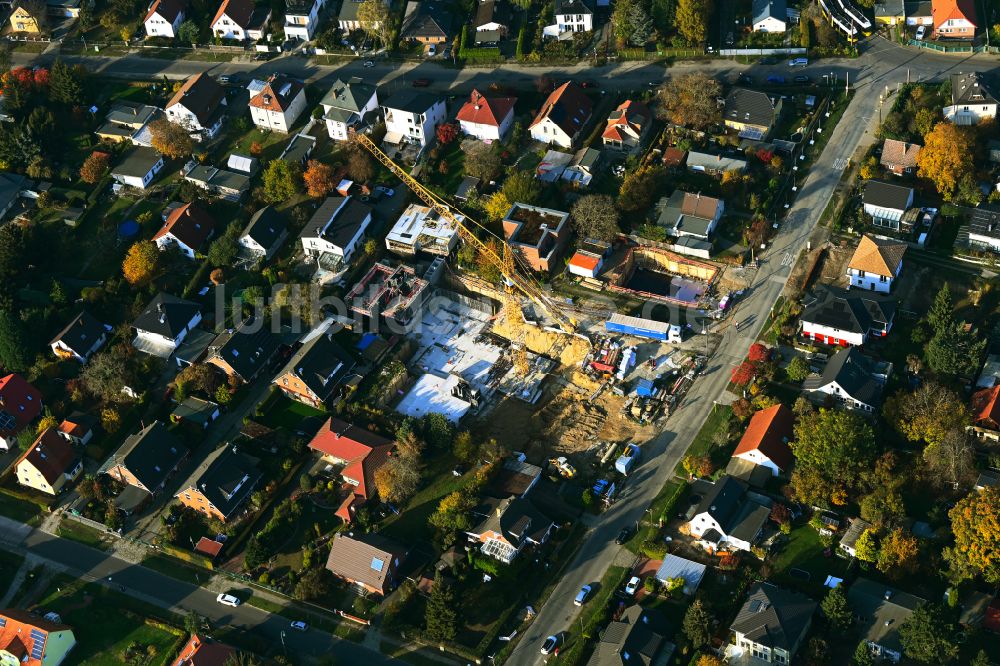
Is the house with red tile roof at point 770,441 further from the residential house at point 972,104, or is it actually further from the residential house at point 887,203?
the residential house at point 972,104

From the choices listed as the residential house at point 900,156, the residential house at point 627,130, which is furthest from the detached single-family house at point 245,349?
the residential house at point 900,156

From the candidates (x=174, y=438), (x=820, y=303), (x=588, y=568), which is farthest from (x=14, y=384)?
(x=820, y=303)

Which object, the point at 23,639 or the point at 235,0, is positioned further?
the point at 235,0

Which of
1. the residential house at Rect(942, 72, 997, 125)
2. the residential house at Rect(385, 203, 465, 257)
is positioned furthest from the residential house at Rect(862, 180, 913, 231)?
the residential house at Rect(385, 203, 465, 257)

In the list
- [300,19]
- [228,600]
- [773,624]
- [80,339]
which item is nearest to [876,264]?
[773,624]

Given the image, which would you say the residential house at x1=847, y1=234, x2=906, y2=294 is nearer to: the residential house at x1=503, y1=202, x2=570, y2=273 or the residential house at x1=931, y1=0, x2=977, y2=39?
the residential house at x1=503, y1=202, x2=570, y2=273

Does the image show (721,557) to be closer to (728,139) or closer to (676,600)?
(676,600)
